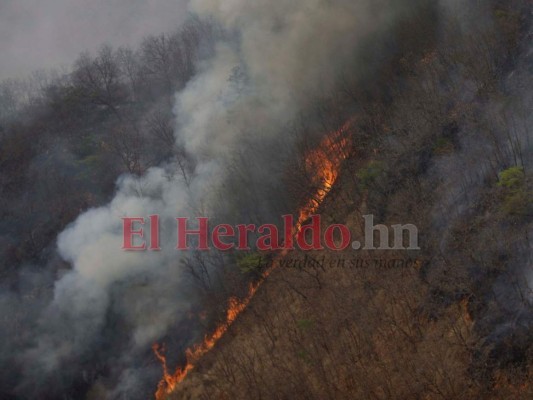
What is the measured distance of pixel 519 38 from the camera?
19.2m

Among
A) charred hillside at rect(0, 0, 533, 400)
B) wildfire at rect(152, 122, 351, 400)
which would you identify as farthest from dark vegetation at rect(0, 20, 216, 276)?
wildfire at rect(152, 122, 351, 400)

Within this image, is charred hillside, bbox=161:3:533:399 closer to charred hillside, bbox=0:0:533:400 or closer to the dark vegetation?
charred hillside, bbox=0:0:533:400

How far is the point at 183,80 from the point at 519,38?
23.5 metres

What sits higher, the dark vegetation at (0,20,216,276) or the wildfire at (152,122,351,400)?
the dark vegetation at (0,20,216,276)

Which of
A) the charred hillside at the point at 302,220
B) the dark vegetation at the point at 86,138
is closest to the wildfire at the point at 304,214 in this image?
the charred hillside at the point at 302,220

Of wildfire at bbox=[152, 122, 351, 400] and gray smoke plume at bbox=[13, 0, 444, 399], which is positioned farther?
gray smoke plume at bbox=[13, 0, 444, 399]

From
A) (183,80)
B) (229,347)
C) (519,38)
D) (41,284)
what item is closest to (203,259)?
(229,347)

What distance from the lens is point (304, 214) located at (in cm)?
2239

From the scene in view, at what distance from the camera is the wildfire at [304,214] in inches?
762

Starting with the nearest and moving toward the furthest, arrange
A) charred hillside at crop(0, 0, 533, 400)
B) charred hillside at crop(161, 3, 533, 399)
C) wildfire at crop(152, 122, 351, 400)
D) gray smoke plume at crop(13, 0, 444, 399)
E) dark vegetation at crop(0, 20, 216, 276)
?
charred hillside at crop(161, 3, 533, 399)
charred hillside at crop(0, 0, 533, 400)
wildfire at crop(152, 122, 351, 400)
gray smoke plume at crop(13, 0, 444, 399)
dark vegetation at crop(0, 20, 216, 276)

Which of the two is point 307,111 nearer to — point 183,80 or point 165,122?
point 165,122

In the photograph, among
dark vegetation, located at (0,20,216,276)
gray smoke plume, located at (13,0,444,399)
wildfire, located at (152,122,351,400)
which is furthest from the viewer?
dark vegetation, located at (0,20,216,276)

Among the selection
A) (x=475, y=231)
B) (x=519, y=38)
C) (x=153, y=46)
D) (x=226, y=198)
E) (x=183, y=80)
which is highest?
(x=153, y=46)

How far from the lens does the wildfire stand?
19.3 metres
